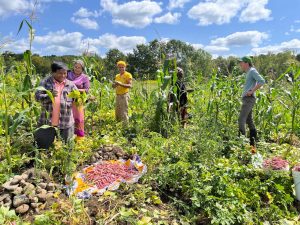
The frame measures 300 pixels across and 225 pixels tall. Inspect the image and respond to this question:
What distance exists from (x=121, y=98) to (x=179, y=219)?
3.55m

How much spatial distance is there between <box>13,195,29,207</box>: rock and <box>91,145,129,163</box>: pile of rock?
1319 mm

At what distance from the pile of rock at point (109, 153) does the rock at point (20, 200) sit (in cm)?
132

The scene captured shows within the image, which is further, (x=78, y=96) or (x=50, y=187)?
(x=78, y=96)

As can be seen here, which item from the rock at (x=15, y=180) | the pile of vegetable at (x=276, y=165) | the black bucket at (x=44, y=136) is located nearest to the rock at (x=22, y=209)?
the rock at (x=15, y=180)

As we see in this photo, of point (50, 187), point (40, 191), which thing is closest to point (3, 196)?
point (40, 191)

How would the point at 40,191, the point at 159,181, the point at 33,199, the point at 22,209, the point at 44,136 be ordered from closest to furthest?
the point at 22,209, the point at 33,199, the point at 40,191, the point at 159,181, the point at 44,136

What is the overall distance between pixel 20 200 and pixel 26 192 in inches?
4.3

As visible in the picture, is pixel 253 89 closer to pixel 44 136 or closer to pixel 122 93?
pixel 122 93

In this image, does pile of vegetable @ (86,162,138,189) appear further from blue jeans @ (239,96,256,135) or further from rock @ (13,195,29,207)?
blue jeans @ (239,96,256,135)

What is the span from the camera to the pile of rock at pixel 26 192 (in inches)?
113

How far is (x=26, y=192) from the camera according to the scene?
2.99 m

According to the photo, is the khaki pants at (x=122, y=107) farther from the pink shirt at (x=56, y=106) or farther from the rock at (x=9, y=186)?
the rock at (x=9, y=186)

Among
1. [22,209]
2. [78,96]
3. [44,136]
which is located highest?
[78,96]

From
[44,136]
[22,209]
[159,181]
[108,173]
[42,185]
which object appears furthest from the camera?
[44,136]
